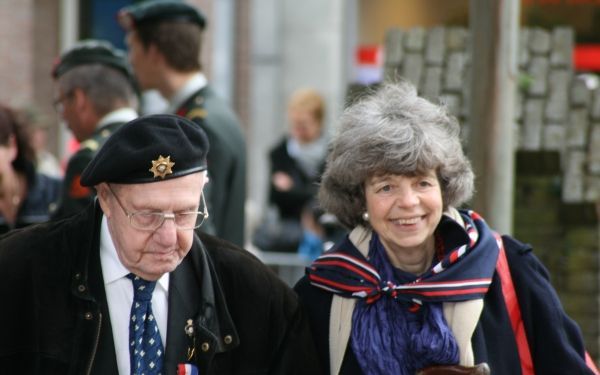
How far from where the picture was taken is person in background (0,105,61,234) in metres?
6.53

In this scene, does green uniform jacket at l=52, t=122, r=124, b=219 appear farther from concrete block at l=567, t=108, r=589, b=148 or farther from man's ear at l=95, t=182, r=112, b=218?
concrete block at l=567, t=108, r=589, b=148

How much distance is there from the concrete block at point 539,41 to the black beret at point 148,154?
3830 millimetres

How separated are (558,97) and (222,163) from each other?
2250 millimetres

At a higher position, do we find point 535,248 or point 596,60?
point 596,60

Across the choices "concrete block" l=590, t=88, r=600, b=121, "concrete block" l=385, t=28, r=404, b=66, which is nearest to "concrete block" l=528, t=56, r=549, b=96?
"concrete block" l=590, t=88, r=600, b=121

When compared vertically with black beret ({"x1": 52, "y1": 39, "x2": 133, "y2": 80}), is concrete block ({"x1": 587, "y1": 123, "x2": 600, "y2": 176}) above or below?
below

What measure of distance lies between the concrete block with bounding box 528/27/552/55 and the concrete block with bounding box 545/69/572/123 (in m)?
0.17

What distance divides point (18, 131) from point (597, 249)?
3.07 meters

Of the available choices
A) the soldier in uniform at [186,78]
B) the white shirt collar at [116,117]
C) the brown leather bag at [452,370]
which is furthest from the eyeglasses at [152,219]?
the white shirt collar at [116,117]

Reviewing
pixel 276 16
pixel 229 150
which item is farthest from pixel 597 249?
pixel 276 16

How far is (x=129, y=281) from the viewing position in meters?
4.09

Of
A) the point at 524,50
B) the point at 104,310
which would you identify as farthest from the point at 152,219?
the point at 524,50

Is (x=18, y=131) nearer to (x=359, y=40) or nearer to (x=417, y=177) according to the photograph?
(x=417, y=177)

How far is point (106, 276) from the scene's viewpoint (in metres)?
4.09
